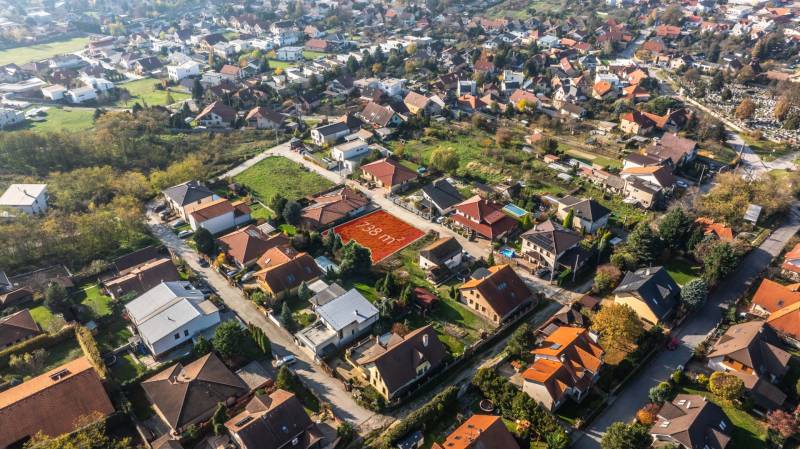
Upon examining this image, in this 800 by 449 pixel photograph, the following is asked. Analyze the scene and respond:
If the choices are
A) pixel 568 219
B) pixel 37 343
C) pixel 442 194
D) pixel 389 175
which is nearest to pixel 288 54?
pixel 389 175

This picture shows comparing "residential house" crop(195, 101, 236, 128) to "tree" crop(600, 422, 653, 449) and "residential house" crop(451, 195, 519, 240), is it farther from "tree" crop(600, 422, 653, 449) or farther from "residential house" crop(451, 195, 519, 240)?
"tree" crop(600, 422, 653, 449)

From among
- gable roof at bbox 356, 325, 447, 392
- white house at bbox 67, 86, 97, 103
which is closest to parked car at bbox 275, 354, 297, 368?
gable roof at bbox 356, 325, 447, 392

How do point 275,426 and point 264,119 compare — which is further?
point 264,119

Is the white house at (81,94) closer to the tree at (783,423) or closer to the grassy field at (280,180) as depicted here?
the grassy field at (280,180)

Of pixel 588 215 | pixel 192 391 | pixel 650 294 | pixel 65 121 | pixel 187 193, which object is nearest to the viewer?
pixel 192 391

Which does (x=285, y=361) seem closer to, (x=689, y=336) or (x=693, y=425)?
(x=693, y=425)

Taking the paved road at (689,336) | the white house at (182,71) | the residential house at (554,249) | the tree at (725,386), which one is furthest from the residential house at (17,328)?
the white house at (182,71)

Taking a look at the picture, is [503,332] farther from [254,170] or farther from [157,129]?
[157,129]
